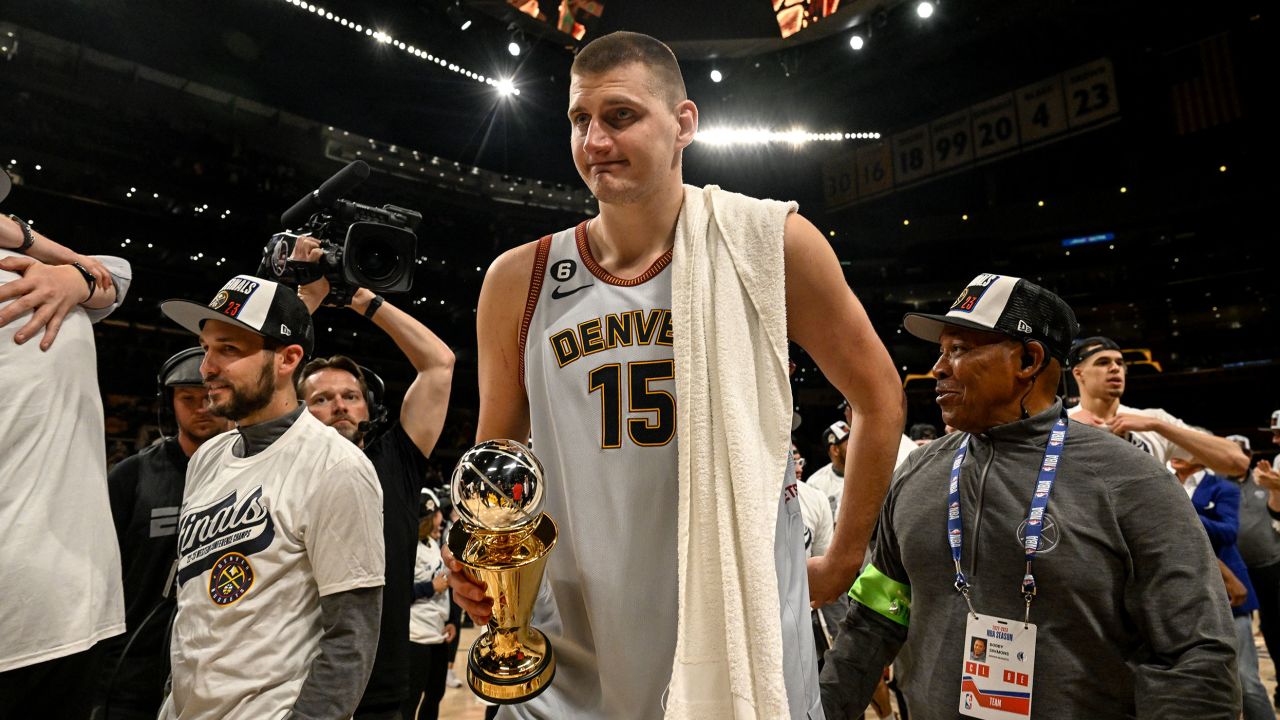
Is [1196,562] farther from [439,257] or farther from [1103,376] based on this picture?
[439,257]

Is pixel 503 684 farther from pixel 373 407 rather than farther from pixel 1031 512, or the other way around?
pixel 373 407

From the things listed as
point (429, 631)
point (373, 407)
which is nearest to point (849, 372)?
point (373, 407)

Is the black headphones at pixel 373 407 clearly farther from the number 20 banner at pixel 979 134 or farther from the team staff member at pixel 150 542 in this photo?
the number 20 banner at pixel 979 134

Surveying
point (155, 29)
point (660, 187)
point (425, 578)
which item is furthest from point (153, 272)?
point (660, 187)

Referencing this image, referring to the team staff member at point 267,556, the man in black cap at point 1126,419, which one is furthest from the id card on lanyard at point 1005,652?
the man in black cap at point 1126,419

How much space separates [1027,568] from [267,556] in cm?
200

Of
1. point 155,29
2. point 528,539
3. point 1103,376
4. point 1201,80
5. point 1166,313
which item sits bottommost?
point 528,539

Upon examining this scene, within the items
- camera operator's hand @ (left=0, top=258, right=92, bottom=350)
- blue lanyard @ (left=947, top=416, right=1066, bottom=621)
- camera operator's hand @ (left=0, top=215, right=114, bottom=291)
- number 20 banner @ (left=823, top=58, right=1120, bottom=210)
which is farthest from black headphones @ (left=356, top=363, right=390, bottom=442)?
number 20 banner @ (left=823, top=58, right=1120, bottom=210)

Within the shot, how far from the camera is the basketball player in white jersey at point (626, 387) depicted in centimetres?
156

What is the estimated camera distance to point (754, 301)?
1.63 m

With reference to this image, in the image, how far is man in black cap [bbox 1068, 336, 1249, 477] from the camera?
3.54 meters

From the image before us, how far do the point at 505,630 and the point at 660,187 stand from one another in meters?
0.91

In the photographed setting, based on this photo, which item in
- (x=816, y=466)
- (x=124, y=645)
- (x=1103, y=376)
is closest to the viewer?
(x=124, y=645)

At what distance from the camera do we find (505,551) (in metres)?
1.35
